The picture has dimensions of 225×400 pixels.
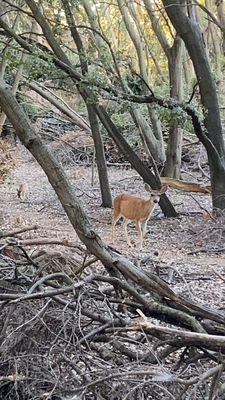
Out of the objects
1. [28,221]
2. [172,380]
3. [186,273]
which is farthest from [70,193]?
[28,221]

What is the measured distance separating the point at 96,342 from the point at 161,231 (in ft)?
22.5

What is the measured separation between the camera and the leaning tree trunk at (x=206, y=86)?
989 cm

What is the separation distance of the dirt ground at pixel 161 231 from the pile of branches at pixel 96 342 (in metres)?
0.52

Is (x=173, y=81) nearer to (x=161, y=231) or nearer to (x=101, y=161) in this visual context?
(x=101, y=161)

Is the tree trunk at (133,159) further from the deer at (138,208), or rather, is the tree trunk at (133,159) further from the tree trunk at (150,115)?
the deer at (138,208)

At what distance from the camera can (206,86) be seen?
1009 cm

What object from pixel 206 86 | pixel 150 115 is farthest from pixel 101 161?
pixel 206 86

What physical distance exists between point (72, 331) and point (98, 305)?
1.38 ft

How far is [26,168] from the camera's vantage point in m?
20.3

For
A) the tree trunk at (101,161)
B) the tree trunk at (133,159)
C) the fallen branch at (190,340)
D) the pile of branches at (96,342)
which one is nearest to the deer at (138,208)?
the tree trunk at (133,159)

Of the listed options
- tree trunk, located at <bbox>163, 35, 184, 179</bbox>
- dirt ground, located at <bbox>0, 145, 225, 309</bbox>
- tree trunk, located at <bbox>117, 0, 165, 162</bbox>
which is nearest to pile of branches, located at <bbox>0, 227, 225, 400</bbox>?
dirt ground, located at <bbox>0, 145, 225, 309</bbox>

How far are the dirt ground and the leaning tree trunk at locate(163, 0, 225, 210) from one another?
0.56 m

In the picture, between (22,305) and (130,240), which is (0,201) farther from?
(22,305)

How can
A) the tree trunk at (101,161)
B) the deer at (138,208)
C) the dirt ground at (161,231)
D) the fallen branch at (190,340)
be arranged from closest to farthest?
1. the fallen branch at (190,340)
2. the dirt ground at (161,231)
3. the deer at (138,208)
4. the tree trunk at (101,161)
